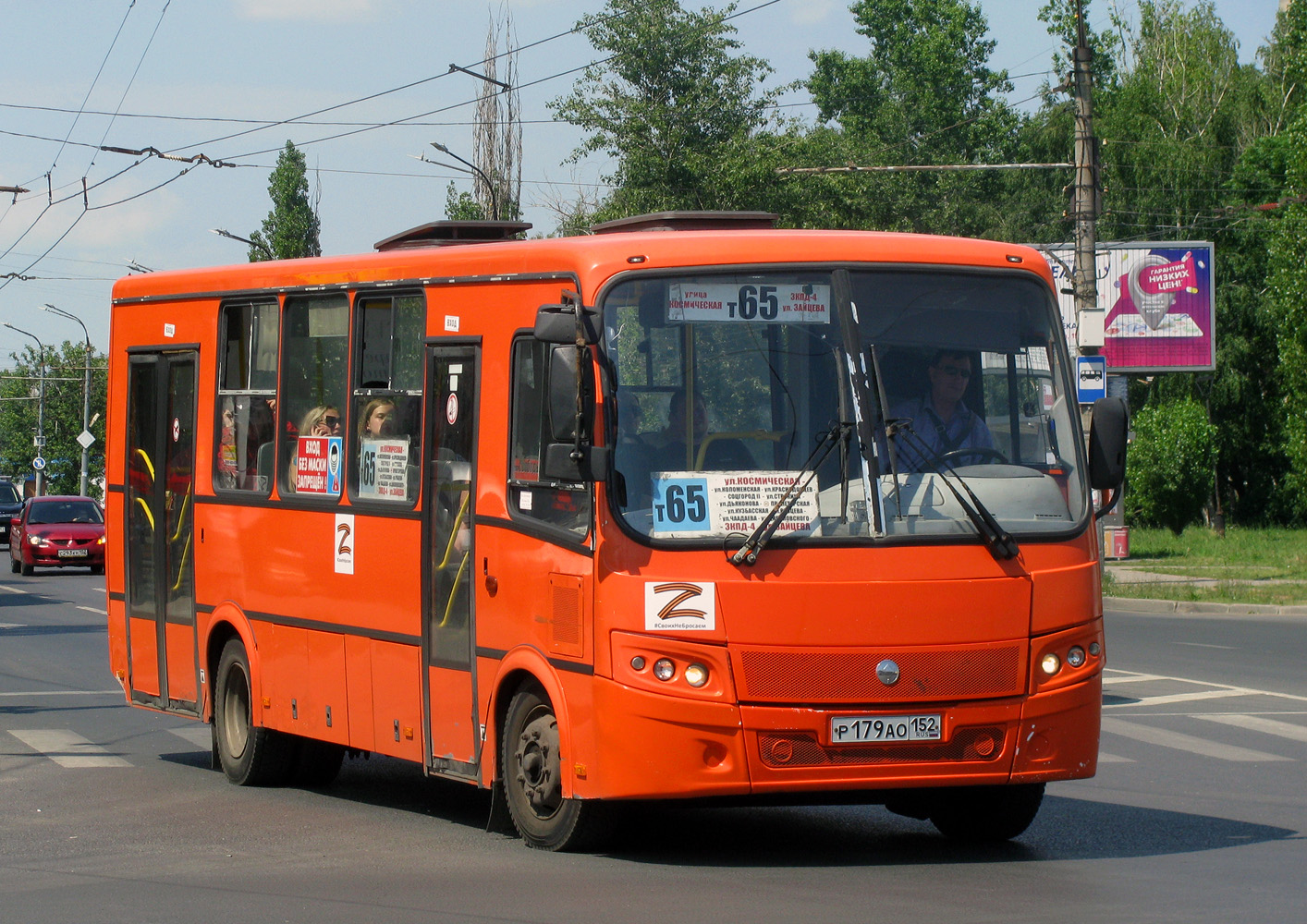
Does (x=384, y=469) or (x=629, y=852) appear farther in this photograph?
(x=384, y=469)

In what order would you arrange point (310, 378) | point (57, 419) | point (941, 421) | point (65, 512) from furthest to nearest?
point (57, 419), point (65, 512), point (310, 378), point (941, 421)

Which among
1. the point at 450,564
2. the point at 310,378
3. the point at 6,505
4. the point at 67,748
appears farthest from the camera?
the point at 6,505

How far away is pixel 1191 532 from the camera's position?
54.7 meters

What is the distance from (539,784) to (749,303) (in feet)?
7.54

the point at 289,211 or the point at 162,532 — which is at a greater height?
the point at 289,211

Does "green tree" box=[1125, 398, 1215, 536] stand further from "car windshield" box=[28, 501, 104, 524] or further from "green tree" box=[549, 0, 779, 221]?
"car windshield" box=[28, 501, 104, 524]

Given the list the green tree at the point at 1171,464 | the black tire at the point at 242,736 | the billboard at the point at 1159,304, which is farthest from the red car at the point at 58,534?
the black tire at the point at 242,736

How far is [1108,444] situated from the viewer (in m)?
8.22

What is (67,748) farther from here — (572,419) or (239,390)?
(572,419)

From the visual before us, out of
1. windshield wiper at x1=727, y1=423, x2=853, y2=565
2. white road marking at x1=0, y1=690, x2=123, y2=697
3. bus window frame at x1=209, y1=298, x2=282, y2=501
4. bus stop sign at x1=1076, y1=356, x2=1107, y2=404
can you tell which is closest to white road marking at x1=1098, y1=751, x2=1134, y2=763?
windshield wiper at x1=727, y1=423, x2=853, y2=565

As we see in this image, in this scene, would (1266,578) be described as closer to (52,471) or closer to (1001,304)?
(1001,304)

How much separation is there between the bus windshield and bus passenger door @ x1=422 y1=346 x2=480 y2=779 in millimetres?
1369

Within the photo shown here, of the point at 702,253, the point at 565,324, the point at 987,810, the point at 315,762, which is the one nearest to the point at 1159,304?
the point at 315,762

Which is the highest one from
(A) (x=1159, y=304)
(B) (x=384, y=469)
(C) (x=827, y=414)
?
(A) (x=1159, y=304)
